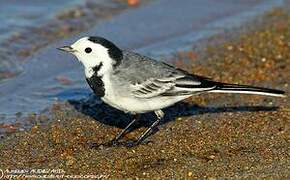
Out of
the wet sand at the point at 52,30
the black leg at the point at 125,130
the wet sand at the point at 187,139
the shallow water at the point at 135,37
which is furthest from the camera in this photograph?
the wet sand at the point at 52,30

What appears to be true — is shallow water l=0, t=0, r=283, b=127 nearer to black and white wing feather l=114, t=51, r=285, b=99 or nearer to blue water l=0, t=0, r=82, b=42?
blue water l=0, t=0, r=82, b=42

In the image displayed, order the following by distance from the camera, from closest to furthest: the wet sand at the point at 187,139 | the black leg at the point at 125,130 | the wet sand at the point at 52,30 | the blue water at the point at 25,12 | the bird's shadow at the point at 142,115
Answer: the wet sand at the point at 187,139 → the black leg at the point at 125,130 → the bird's shadow at the point at 142,115 → the wet sand at the point at 52,30 → the blue water at the point at 25,12

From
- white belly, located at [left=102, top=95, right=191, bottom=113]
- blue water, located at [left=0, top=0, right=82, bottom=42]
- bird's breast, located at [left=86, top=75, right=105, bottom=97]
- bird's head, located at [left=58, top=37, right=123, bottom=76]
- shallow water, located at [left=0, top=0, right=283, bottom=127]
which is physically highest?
bird's head, located at [left=58, top=37, right=123, bottom=76]

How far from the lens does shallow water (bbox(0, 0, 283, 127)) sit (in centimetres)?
999

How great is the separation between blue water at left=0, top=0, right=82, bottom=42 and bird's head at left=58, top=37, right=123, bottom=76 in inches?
159

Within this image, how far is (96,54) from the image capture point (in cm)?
823

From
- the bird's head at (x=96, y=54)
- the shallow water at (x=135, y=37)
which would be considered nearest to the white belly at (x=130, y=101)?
the bird's head at (x=96, y=54)

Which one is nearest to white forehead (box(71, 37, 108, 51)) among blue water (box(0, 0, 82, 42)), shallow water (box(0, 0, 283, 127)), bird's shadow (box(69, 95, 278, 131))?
bird's shadow (box(69, 95, 278, 131))

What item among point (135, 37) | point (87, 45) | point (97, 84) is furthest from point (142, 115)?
point (135, 37)

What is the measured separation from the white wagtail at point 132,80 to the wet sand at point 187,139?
0.44 metres

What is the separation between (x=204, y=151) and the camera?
8078 mm

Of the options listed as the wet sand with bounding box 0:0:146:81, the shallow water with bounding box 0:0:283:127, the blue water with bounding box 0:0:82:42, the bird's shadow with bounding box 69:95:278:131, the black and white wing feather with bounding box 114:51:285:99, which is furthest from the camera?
the blue water with bounding box 0:0:82:42

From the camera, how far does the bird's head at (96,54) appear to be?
8227mm

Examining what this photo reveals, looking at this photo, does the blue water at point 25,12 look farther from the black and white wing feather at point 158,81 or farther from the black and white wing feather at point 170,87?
the black and white wing feather at point 170,87
